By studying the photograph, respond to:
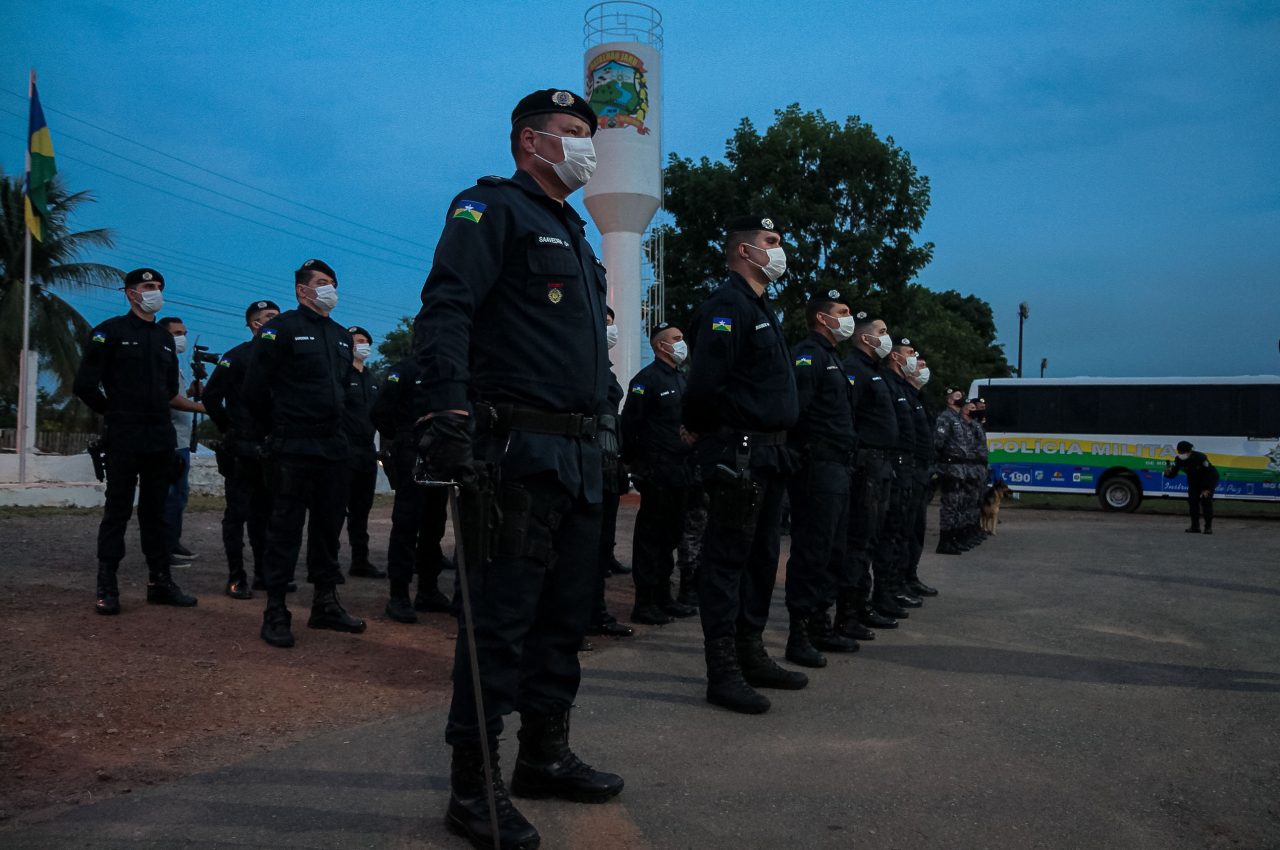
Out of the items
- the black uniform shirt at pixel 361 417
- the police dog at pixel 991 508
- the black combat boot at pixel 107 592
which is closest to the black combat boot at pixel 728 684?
the black uniform shirt at pixel 361 417

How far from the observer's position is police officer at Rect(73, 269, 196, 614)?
21.5 feet

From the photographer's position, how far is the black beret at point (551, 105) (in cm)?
361

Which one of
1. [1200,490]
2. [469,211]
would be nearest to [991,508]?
[1200,490]

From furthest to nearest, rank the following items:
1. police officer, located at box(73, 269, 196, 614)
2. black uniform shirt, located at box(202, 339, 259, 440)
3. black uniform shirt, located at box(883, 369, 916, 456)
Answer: black uniform shirt, located at box(883, 369, 916, 456) → black uniform shirt, located at box(202, 339, 259, 440) → police officer, located at box(73, 269, 196, 614)

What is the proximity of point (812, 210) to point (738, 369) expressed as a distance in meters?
26.3

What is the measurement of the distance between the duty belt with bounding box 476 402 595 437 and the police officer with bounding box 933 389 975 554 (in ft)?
33.9

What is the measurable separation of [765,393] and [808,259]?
1027 inches

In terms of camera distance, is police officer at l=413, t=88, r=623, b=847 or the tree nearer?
police officer at l=413, t=88, r=623, b=847

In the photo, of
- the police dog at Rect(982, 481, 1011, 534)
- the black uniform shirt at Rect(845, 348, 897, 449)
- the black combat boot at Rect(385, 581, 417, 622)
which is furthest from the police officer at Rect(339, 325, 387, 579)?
the police dog at Rect(982, 481, 1011, 534)

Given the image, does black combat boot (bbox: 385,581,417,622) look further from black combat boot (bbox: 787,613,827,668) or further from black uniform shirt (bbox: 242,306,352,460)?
black combat boot (bbox: 787,613,827,668)

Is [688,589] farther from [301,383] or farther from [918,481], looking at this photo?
[301,383]

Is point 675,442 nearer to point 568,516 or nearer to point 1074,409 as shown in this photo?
point 568,516

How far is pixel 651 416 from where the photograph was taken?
7.93 metres

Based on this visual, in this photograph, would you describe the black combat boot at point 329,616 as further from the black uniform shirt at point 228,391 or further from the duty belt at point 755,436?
the duty belt at point 755,436
